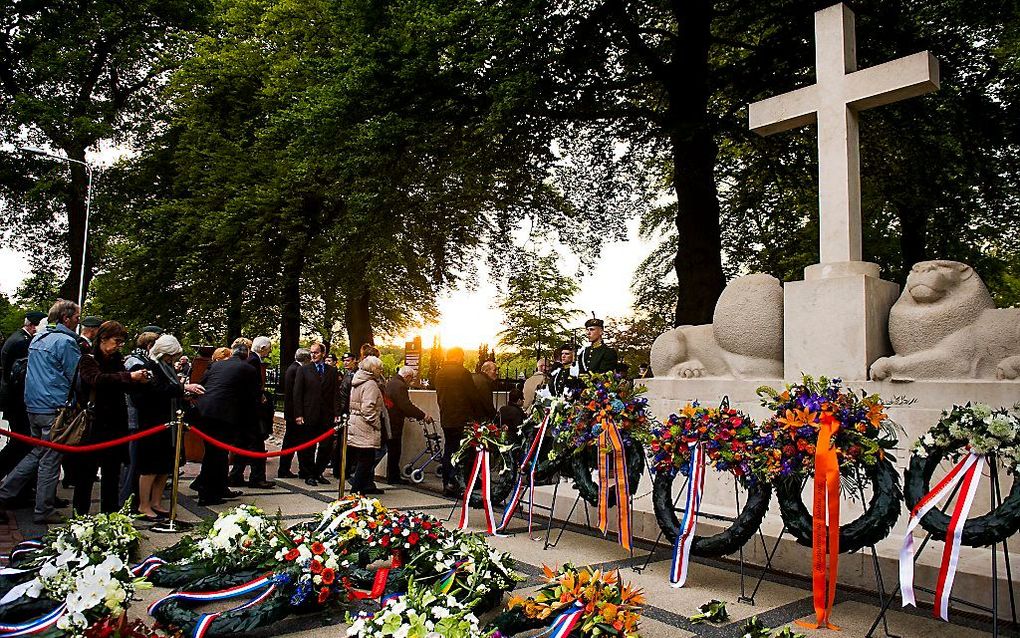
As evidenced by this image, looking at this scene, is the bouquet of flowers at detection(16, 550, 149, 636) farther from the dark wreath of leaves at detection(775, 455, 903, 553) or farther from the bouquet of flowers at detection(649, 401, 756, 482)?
the dark wreath of leaves at detection(775, 455, 903, 553)

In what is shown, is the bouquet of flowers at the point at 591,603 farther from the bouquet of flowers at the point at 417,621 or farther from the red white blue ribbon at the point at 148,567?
the red white blue ribbon at the point at 148,567

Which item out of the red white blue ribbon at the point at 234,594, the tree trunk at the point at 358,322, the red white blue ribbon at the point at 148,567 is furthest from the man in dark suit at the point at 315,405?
the tree trunk at the point at 358,322

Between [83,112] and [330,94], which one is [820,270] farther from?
[83,112]

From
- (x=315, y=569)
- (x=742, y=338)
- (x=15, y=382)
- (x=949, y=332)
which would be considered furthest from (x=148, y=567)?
(x=949, y=332)

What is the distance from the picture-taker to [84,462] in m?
6.68

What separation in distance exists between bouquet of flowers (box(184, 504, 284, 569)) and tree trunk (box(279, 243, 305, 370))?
618 inches

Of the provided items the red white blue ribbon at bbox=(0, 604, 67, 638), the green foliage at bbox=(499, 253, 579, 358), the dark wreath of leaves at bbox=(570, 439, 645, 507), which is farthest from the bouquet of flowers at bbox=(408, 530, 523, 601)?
the green foliage at bbox=(499, 253, 579, 358)

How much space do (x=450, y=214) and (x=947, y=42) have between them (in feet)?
33.4

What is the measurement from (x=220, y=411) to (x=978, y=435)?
7.12 meters

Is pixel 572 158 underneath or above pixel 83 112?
underneath

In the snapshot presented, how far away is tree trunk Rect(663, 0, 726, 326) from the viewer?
1258cm

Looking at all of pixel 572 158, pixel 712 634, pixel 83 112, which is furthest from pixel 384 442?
pixel 83 112

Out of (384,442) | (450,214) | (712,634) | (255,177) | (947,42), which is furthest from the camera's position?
(255,177)

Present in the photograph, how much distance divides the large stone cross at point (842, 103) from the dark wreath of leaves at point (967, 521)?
304cm
